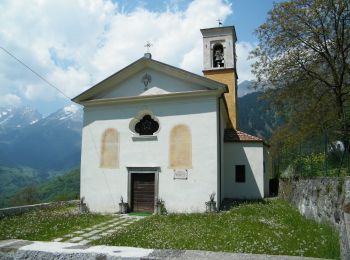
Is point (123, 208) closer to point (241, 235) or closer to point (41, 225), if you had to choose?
point (41, 225)

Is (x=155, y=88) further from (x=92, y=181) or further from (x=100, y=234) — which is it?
(x=100, y=234)

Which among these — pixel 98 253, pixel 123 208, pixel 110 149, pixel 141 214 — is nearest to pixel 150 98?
pixel 110 149

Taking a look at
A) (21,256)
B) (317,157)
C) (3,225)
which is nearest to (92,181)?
(3,225)

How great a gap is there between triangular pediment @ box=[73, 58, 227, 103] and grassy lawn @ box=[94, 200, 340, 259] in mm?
5782

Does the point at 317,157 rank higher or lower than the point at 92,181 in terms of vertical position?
higher

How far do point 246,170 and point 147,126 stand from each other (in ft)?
19.6

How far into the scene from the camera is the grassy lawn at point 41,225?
952 centimetres

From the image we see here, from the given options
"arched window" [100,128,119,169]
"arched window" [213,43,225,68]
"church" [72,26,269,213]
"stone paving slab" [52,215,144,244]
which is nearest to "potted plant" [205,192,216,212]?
"church" [72,26,269,213]

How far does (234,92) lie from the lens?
20578 mm

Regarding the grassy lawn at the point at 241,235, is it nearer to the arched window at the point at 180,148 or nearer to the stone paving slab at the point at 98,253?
the arched window at the point at 180,148

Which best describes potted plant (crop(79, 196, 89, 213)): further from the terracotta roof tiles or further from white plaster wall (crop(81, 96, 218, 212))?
the terracotta roof tiles

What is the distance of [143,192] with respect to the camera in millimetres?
14680

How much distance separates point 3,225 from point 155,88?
8.13m

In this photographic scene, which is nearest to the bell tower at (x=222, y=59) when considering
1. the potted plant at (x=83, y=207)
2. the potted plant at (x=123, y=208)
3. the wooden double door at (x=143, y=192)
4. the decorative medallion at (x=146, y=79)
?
the decorative medallion at (x=146, y=79)
